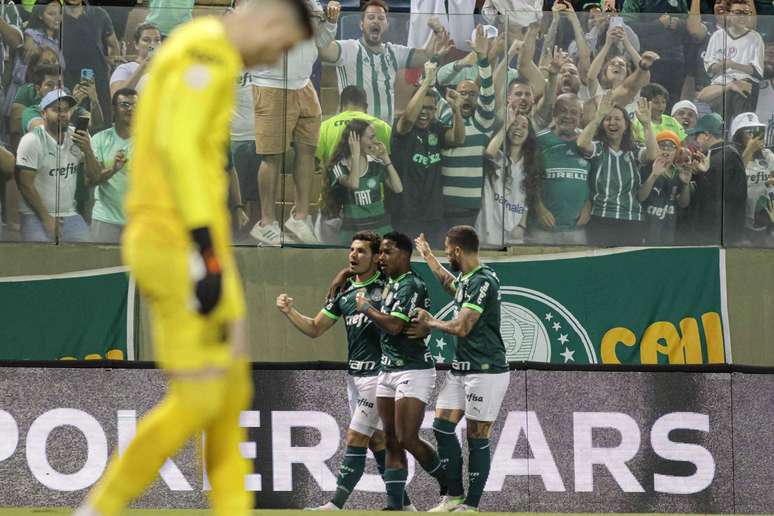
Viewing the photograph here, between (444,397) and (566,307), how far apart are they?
3750mm

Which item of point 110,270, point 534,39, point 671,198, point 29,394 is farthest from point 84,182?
point 671,198

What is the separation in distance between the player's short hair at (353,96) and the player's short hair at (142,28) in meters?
1.99

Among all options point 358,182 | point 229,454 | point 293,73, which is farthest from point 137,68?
point 229,454

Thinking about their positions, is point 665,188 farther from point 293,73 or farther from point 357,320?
point 357,320

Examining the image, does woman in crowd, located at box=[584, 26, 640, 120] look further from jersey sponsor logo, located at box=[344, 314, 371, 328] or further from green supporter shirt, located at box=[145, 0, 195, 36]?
jersey sponsor logo, located at box=[344, 314, 371, 328]

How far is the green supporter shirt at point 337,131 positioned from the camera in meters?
14.3

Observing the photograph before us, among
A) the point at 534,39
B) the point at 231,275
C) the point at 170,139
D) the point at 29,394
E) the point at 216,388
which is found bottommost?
the point at 29,394

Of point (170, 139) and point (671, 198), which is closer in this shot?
point (170, 139)

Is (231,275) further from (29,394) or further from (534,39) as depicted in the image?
(534,39)

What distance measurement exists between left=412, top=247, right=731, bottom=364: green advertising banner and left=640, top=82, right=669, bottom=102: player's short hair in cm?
158

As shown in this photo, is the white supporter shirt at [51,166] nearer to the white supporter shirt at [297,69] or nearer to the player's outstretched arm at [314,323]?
the white supporter shirt at [297,69]

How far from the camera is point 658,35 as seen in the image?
1466 centimetres

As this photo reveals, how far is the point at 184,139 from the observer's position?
4648mm

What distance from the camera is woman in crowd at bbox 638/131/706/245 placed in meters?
14.5
